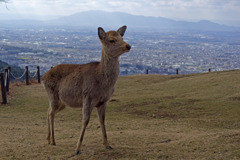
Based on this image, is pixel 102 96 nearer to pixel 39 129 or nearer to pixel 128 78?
pixel 39 129

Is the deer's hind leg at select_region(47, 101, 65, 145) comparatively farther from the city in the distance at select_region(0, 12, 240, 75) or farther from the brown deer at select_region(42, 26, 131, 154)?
the city in the distance at select_region(0, 12, 240, 75)

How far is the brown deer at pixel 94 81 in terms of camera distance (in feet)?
22.9

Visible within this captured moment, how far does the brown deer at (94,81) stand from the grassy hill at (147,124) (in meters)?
0.98

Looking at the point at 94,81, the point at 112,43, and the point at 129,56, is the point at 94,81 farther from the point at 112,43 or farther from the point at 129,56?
the point at 129,56

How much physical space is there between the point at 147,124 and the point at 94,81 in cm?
488

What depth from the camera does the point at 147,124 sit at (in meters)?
11.4

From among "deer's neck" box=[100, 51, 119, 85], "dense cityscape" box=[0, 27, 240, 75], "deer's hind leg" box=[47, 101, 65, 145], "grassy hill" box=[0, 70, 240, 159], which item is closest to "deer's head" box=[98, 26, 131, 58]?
"deer's neck" box=[100, 51, 119, 85]

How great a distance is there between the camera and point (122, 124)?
11.5 m

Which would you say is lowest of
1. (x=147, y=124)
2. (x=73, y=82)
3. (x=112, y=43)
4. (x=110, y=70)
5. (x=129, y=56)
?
(x=129, y=56)

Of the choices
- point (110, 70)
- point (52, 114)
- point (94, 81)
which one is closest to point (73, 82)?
point (94, 81)

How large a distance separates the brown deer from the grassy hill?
0.98 metres

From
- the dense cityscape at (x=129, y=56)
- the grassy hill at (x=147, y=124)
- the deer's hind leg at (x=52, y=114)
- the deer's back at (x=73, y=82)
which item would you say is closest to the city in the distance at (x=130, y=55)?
the dense cityscape at (x=129, y=56)

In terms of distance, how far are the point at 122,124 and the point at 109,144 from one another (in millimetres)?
3671

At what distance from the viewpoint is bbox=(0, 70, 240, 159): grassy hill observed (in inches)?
280
